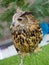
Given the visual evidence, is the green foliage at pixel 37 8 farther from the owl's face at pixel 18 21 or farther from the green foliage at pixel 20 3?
the owl's face at pixel 18 21

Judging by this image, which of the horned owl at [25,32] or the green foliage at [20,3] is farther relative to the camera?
the green foliage at [20,3]

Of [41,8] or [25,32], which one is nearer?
[25,32]

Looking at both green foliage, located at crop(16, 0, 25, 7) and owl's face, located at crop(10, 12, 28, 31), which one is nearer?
owl's face, located at crop(10, 12, 28, 31)

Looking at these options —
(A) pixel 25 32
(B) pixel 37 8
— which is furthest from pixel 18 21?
(B) pixel 37 8

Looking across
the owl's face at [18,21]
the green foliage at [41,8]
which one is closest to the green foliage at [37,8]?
the green foliage at [41,8]

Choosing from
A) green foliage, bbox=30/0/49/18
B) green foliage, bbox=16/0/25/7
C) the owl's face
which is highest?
green foliage, bbox=16/0/25/7

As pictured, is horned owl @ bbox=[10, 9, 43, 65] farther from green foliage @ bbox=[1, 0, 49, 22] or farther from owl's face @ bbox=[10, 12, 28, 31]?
green foliage @ bbox=[1, 0, 49, 22]

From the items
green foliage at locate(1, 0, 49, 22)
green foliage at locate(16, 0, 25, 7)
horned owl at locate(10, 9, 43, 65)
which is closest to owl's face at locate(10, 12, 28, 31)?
horned owl at locate(10, 9, 43, 65)

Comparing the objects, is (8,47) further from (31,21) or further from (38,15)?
(31,21)

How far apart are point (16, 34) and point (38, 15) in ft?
1.09

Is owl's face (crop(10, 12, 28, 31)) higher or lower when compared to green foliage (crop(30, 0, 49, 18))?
lower

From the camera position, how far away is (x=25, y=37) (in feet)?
2.34

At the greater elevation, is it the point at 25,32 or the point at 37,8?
the point at 37,8

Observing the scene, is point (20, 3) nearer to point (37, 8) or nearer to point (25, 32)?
point (37, 8)
